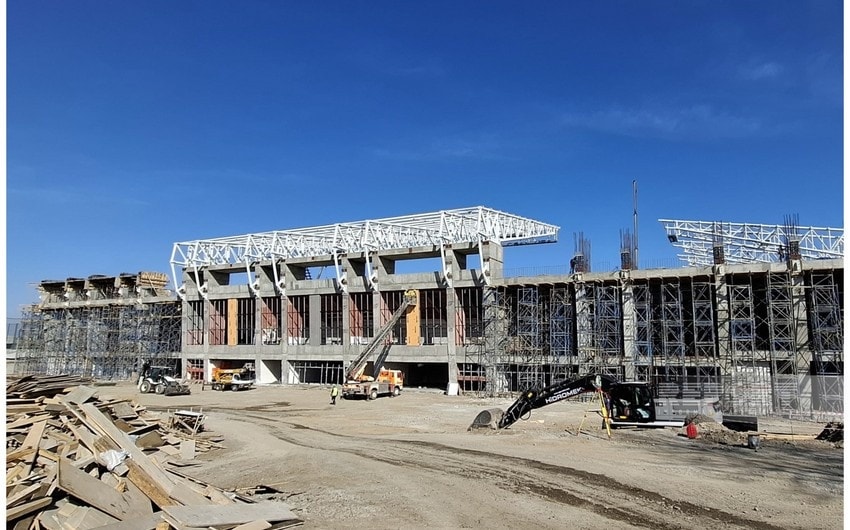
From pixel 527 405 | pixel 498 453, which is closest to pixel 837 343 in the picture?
pixel 527 405

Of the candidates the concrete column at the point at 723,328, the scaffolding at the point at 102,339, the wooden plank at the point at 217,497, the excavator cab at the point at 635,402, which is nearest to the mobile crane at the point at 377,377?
the concrete column at the point at 723,328

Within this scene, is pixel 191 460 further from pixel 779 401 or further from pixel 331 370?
pixel 331 370

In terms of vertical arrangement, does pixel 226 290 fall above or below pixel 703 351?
above

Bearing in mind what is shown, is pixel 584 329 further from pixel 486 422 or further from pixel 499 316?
pixel 486 422

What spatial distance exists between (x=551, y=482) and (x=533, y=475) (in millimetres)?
803

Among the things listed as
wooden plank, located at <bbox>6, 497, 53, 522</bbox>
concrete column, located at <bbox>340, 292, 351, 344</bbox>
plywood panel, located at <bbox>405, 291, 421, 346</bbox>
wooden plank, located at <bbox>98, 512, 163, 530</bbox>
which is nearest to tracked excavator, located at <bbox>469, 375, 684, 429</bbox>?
wooden plank, located at <bbox>98, 512, 163, 530</bbox>

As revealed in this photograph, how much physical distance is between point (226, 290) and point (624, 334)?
120 feet

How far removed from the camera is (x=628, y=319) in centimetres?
3975

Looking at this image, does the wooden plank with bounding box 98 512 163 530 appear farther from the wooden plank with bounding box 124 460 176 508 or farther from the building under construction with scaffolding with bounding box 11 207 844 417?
the building under construction with scaffolding with bounding box 11 207 844 417

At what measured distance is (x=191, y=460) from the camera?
18.8 meters

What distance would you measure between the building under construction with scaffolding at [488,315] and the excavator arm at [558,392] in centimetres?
1008

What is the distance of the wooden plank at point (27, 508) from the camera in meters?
9.86

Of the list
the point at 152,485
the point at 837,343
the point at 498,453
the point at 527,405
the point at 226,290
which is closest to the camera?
the point at 152,485

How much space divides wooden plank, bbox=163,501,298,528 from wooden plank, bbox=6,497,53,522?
1842 mm
